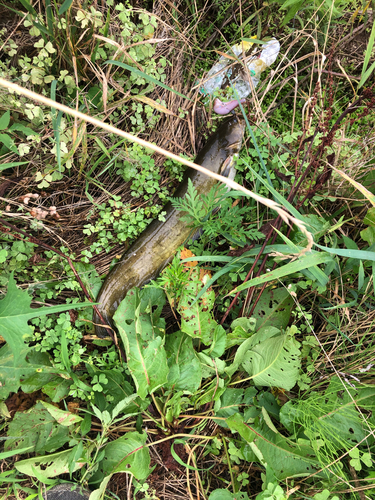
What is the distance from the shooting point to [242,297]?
257 centimetres

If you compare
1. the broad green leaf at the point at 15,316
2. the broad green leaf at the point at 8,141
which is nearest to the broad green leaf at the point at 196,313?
the broad green leaf at the point at 15,316

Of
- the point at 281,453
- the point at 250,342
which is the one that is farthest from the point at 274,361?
the point at 281,453

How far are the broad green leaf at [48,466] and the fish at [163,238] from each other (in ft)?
3.32

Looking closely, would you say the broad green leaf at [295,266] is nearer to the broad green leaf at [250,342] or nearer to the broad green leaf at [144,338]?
the broad green leaf at [250,342]

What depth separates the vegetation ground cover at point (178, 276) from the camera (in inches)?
86.2

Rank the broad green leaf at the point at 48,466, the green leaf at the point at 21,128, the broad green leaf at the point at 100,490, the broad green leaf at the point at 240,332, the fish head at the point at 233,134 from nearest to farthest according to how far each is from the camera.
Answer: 1. the broad green leaf at the point at 100,490
2. the broad green leaf at the point at 48,466
3. the green leaf at the point at 21,128
4. the broad green leaf at the point at 240,332
5. the fish head at the point at 233,134

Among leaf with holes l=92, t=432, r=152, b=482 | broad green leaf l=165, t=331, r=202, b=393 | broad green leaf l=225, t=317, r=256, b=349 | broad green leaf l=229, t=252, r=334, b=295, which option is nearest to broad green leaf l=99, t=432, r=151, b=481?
leaf with holes l=92, t=432, r=152, b=482

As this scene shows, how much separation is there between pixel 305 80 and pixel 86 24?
74.4 inches

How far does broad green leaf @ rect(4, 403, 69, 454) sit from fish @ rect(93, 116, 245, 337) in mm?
835

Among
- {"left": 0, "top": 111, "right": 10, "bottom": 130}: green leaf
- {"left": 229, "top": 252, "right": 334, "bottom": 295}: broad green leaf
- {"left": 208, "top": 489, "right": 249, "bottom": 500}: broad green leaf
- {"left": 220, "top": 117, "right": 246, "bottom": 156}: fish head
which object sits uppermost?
{"left": 0, "top": 111, "right": 10, "bottom": 130}: green leaf

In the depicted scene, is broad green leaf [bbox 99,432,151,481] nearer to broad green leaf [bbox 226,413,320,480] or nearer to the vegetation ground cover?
the vegetation ground cover

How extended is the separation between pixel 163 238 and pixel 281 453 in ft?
5.88

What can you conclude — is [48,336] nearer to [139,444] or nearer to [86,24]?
[139,444]

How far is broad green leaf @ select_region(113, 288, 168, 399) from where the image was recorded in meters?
2.10
